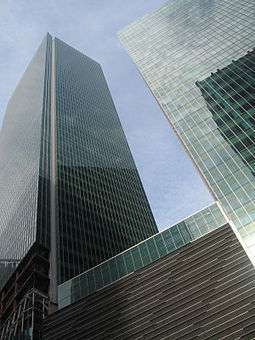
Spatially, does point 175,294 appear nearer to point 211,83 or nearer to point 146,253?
point 146,253

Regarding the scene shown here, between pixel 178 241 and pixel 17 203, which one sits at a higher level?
pixel 17 203

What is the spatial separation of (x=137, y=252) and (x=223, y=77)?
3903cm

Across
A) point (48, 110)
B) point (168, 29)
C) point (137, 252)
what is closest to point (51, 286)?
point (137, 252)

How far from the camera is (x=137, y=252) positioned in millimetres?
69750

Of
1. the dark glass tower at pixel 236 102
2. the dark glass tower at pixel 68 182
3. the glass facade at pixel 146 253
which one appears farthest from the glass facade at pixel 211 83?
the dark glass tower at pixel 68 182

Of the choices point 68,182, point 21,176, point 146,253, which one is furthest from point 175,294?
point 21,176

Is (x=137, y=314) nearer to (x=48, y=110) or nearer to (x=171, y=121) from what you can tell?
(x=171, y=121)

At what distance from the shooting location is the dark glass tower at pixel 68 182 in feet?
375

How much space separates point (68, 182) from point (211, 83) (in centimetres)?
6285

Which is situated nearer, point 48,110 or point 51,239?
point 51,239

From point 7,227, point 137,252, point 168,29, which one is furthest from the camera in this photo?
point 7,227

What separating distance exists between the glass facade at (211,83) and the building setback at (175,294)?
4585 millimetres

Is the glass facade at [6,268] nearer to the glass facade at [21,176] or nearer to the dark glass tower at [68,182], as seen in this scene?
the glass facade at [21,176]

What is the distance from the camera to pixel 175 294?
55875mm
